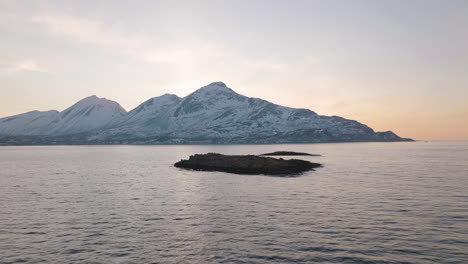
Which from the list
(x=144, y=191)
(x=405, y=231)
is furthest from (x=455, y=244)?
(x=144, y=191)

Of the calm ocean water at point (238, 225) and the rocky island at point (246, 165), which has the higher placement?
the rocky island at point (246, 165)

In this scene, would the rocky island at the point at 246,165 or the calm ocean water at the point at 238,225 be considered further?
the rocky island at the point at 246,165

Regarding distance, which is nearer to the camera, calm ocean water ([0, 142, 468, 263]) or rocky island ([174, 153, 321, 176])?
calm ocean water ([0, 142, 468, 263])

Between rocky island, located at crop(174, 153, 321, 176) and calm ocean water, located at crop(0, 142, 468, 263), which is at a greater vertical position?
rocky island, located at crop(174, 153, 321, 176)

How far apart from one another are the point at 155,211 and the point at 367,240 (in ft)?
77.8

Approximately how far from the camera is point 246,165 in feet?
290

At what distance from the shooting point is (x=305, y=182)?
63.1m

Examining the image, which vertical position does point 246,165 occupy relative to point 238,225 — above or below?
above

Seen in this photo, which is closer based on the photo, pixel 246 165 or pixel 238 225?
pixel 238 225

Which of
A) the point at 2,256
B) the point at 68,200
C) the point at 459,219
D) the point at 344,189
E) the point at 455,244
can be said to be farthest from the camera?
the point at 344,189

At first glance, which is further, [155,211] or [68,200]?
[68,200]

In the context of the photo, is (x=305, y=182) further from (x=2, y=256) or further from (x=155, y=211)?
(x=2, y=256)

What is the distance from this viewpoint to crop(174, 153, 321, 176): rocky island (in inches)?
3282

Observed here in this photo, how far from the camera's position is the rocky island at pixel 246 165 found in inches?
3282
